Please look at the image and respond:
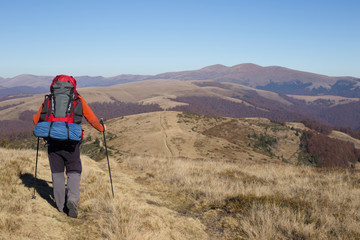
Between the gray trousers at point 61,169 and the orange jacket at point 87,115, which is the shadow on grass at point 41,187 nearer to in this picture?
the gray trousers at point 61,169

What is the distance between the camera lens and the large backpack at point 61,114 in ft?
16.1

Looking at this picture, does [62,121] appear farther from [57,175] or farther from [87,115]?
[57,175]

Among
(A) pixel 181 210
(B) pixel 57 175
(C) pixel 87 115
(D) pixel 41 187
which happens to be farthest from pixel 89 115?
(A) pixel 181 210

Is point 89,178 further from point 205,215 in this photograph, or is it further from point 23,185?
point 205,215

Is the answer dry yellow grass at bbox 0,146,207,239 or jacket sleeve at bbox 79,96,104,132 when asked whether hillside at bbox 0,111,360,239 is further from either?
jacket sleeve at bbox 79,96,104,132

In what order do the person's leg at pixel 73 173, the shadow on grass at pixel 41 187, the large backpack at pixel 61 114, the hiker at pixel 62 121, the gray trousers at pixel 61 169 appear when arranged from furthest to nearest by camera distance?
A: the shadow on grass at pixel 41 187 < the person's leg at pixel 73 173 < the gray trousers at pixel 61 169 < the hiker at pixel 62 121 < the large backpack at pixel 61 114

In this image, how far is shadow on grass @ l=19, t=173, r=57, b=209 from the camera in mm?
6117

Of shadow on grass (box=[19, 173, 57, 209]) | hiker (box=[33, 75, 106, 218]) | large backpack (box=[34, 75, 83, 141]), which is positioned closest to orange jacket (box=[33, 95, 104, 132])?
hiker (box=[33, 75, 106, 218])

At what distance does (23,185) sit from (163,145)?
1532 inches

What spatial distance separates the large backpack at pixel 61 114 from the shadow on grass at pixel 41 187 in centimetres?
202

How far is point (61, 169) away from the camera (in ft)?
17.9

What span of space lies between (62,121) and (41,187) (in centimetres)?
321

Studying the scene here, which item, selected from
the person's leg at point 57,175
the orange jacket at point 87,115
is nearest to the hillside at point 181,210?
the person's leg at point 57,175

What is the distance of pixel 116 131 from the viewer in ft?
206
